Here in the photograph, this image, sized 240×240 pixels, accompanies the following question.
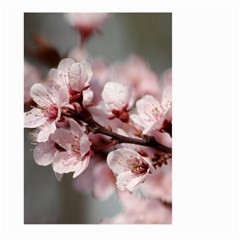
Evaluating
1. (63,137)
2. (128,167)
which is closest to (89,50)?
(63,137)

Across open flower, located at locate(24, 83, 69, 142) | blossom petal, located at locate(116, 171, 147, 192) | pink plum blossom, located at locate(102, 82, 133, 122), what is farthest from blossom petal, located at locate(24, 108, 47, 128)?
blossom petal, located at locate(116, 171, 147, 192)

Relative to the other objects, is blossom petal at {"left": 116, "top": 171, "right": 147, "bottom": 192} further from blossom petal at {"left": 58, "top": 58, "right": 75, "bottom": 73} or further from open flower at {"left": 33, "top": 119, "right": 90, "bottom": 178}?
blossom petal at {"left": 58, "top": 58, "right": 75, "bottom": 73}

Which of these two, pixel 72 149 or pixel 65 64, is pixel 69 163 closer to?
pixel 72 149

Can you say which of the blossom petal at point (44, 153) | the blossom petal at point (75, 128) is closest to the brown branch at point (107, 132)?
the blossom petal at point (75, 128)
